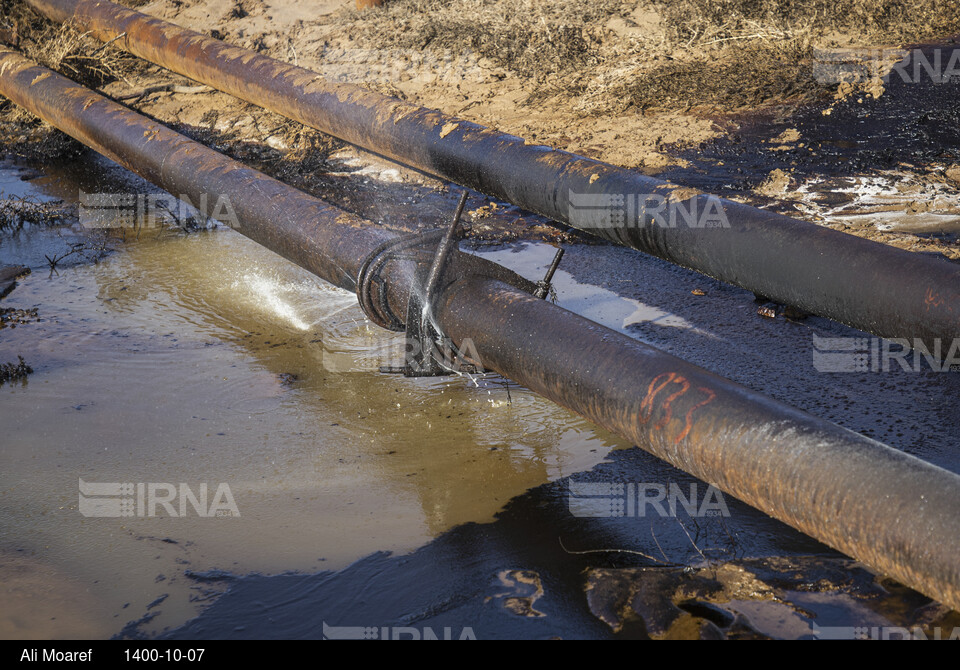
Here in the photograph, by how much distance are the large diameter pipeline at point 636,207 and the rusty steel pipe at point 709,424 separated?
3.74 feet

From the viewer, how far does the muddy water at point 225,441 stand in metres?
2.94

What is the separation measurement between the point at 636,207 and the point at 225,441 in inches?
95.7

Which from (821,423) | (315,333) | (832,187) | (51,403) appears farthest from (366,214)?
(821,423)

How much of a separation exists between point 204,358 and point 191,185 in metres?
1.41

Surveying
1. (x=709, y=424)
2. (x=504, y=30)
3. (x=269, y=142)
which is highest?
(x=504, y=30)

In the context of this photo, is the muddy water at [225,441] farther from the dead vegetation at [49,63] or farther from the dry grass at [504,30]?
the dry grass at [504,30]

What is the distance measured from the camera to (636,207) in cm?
430

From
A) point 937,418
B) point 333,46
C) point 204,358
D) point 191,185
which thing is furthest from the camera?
point 333,46

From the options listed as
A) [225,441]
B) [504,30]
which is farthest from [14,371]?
[504,30]
